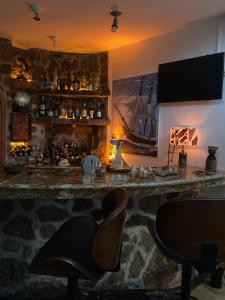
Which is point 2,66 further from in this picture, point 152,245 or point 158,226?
point 158,226

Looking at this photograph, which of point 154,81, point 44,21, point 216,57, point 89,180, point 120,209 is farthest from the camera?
point 154,81

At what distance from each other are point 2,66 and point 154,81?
2.28 metres

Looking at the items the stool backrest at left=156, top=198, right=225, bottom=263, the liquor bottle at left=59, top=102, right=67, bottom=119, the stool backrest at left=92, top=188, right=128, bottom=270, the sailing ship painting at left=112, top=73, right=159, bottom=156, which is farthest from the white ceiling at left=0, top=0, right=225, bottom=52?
the stool backrest at left=92, top=188, right=128, bottom=270

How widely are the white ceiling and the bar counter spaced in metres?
1.76

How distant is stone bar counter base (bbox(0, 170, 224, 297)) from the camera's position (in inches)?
74.5

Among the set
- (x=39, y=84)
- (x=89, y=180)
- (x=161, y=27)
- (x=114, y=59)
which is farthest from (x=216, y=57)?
(x=39, y=84)

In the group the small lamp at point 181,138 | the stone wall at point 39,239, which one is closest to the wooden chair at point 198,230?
the stone wall at point 39,239

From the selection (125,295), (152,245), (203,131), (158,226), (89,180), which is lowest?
(125,295)

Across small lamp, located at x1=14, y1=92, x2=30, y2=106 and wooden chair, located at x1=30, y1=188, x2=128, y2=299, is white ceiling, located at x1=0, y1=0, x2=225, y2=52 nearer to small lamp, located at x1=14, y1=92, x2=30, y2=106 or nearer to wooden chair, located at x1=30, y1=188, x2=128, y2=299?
small lamp, located at x1=14, y1=92, x2=30, y2=106

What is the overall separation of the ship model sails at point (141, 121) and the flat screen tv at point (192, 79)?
0.26 m

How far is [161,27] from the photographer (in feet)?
11.6

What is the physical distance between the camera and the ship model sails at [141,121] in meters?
3.95

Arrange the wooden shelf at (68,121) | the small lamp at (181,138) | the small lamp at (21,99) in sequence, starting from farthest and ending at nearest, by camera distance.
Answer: the wooden shelf at (68,121)
the small lamp at (21,99)
the small lamp at (181,138)

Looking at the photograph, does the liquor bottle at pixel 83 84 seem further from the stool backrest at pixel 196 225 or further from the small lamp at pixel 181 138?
the stool backrest at pixel 196 225
